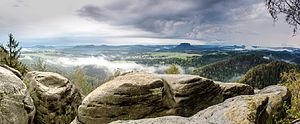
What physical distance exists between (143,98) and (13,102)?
9099 millimetres

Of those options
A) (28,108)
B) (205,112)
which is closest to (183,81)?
(28,108)

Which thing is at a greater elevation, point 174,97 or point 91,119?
point 174,97

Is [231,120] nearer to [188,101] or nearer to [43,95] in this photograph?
[188,101]

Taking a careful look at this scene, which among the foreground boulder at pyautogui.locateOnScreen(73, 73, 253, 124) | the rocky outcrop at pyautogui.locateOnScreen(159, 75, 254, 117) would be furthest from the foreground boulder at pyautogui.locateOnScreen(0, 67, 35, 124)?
the rocky outcrop at pyautogui.locateOnScreen(159, 75, 254, 117)

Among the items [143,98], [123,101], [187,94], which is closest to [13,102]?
[123,101]

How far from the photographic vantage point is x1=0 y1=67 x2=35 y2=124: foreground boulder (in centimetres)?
2136

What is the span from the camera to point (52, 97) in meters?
30.9

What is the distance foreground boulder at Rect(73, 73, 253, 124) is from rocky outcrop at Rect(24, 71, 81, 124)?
5718 millimetres

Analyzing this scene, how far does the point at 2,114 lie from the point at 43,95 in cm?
993

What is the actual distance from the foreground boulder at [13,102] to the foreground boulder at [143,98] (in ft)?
12.7

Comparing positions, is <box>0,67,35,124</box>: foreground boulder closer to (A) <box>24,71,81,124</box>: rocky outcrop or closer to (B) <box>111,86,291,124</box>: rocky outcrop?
(A) <box>24,71,81,124</box>: rocky outcrop

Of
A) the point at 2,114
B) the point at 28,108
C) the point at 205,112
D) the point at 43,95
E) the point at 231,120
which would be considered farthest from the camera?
the point at 43,95

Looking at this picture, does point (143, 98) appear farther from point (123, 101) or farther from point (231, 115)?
point (231, 115)

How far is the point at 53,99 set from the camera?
102 feet
